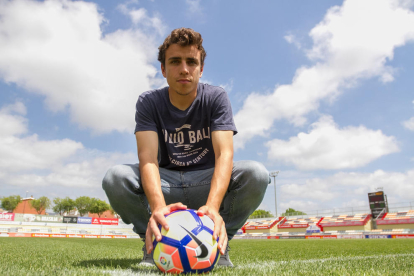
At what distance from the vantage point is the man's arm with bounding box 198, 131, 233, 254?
2.08 metres

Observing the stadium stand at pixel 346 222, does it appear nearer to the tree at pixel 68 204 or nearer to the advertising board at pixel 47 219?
the advertising board at pixel 47 219

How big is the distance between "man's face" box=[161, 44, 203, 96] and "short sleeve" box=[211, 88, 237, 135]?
325 mm

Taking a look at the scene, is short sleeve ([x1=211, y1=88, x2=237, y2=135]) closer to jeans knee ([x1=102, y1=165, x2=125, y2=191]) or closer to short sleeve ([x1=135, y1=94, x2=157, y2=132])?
short sleeve ([x1=135, y1=94, x2=157, y2=132])

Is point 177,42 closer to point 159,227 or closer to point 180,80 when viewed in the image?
point 180,80

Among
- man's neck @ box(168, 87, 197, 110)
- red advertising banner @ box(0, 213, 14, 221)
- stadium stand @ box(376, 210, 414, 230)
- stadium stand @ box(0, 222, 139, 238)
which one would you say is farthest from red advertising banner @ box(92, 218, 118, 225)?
man's neck @ box(168, 87, 197, 110)

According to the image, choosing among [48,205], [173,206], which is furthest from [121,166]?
[48,205]

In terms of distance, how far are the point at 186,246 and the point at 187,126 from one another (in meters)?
1.38

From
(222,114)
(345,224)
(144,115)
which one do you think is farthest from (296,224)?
(144,115)

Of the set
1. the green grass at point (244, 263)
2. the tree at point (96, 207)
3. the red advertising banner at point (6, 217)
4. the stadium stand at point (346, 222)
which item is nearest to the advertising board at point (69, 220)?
the red advertising banner at point (6, 217)

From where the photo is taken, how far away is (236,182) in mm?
2775

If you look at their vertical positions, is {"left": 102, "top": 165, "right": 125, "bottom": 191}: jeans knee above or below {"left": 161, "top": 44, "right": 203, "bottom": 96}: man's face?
below

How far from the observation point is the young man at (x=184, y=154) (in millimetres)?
2660

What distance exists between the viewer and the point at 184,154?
3.05 m

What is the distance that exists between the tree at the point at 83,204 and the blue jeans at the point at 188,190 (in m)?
82.6
